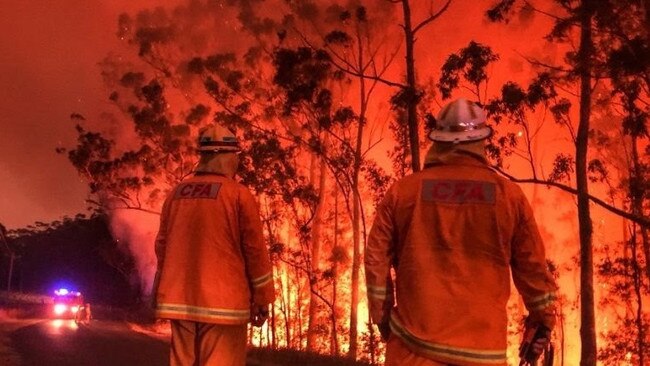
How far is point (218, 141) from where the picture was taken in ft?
16.3

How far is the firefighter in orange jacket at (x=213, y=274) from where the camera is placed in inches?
186

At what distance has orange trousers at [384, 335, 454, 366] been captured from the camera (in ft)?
11.2

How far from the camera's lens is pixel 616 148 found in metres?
21.8

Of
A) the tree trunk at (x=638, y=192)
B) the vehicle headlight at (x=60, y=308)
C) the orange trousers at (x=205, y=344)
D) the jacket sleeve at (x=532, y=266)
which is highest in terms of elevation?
the tree trunk at (x=638, y=192)

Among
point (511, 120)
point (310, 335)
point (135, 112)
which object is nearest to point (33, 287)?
point (135, 112)

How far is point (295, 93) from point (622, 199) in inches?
361

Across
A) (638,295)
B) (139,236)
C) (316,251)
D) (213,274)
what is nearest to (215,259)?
(213,274)

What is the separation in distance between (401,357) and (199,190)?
1.89 m

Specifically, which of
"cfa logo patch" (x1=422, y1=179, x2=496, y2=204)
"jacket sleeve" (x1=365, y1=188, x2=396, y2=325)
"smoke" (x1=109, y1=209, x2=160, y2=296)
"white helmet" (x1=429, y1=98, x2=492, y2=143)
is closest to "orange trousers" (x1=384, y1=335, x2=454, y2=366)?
"jacket sleeve" (x1=365, y1=188, x2=396, y2=325)

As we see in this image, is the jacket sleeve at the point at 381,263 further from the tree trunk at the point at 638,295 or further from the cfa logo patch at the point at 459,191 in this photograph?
the tree trunk at the point at 638,295

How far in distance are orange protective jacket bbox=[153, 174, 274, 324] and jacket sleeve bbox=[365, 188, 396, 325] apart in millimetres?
1360

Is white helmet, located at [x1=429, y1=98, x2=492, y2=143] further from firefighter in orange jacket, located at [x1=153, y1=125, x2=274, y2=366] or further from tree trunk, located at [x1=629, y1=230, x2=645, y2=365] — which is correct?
tree trunk, located at [x1=629, y1=230, x2=645, y2=365]

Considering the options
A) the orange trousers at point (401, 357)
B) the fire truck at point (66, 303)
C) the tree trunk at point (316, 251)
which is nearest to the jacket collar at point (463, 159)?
the orange trousers at point (401, 357)

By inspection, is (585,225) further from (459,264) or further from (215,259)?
(459,264)
